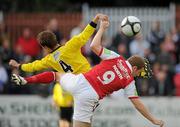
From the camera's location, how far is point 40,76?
12.7m

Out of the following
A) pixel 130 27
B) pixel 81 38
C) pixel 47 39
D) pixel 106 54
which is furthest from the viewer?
pixel 130 27

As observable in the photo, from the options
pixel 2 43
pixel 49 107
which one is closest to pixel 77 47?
pixel 49 107

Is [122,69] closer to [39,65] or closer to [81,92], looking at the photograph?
[81,92]

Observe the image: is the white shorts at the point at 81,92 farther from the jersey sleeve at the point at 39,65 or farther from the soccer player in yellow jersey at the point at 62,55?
the jersey sleeve at the point at 39,65

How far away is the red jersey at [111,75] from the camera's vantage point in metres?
12.2

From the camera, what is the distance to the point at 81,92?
1233 cm

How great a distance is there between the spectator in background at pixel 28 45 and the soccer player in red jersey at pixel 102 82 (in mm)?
9096

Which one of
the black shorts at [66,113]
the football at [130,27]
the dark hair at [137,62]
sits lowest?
the black shorts at [66,113]

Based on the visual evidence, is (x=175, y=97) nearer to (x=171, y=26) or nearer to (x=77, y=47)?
(x=171, y=26)

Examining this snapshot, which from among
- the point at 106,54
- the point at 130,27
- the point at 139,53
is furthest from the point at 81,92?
the point at 139,53

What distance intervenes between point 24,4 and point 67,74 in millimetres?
13073

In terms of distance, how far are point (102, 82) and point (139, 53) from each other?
8.43m

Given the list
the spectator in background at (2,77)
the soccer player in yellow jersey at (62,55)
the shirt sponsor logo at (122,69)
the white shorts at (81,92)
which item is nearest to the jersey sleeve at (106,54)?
the shirt sponsor logo at (122,69)

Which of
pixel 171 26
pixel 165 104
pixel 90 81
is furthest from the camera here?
pixel 171 26
